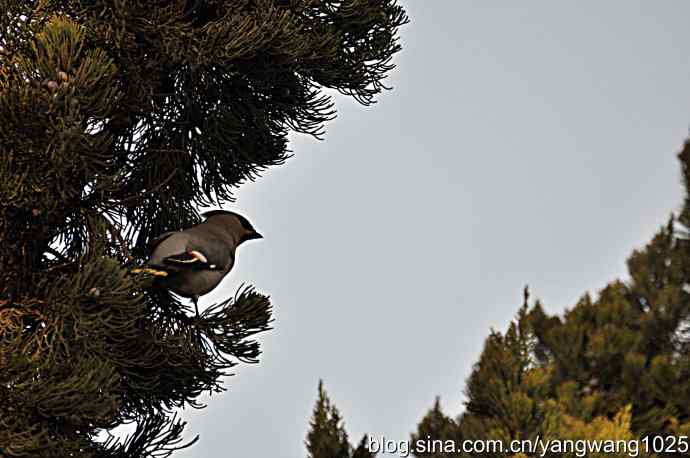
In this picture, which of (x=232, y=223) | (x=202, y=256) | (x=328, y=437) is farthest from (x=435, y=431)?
(x=232, y=223)

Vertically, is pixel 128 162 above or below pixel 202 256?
above

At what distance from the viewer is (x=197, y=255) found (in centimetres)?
296

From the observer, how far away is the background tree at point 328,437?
98.9 inches

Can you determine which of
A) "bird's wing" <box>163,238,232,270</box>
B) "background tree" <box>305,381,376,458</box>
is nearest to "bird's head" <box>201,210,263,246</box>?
"bird's wing" <box>163,238,232,270</box>

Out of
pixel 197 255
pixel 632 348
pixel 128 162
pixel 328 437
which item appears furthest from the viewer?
pixel 632 348

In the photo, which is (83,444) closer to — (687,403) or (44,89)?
(44,89)

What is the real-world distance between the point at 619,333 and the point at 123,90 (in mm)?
1686

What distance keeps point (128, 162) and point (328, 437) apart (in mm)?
1140

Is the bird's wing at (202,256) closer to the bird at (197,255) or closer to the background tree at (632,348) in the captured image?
the bird at (197,255)

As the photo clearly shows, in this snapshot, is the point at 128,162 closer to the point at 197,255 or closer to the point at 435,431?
the point at 197,255

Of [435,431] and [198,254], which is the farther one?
[198,254]

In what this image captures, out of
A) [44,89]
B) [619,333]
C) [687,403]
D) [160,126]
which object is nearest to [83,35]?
[44,89]

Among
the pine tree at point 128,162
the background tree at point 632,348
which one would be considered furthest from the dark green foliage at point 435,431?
the pine tree at point 128,162

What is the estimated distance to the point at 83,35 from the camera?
2736 mm
